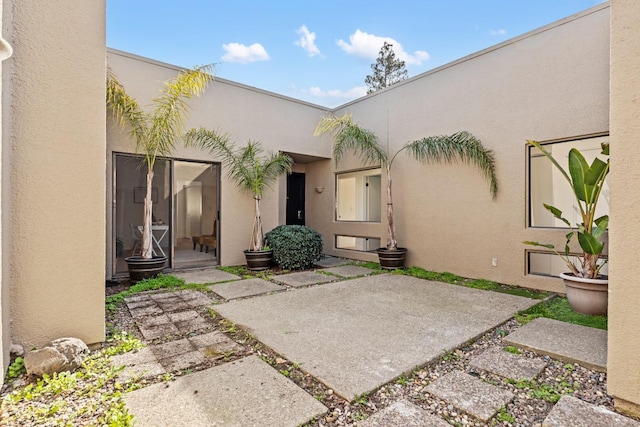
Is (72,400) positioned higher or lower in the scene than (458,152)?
lower

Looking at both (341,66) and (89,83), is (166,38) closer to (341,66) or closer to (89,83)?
(89,83)

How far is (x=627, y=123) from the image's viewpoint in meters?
1.85

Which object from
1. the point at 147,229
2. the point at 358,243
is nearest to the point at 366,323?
the point at 147,229

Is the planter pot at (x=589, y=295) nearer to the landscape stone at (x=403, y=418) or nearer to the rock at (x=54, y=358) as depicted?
the landscape stone at (x=403, y=418)

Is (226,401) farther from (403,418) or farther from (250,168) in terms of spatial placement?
(250,168)

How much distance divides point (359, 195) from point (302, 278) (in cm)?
322

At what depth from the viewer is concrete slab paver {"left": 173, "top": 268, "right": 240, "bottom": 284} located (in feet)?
18.0

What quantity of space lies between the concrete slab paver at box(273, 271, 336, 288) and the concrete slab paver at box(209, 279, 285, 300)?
0.90 ft

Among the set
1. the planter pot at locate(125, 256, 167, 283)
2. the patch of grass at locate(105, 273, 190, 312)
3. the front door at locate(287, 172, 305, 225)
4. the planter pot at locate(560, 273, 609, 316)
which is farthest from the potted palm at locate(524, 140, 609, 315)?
the front door at locate(287, 172, 305, 225)

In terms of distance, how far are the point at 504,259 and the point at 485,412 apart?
4.14 metres

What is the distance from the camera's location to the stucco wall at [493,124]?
14.9ft

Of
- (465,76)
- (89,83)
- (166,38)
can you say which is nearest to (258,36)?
(166,38)

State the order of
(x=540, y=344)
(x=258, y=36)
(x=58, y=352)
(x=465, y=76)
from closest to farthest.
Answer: (x=58, y=352), (x=540, y=344), (x=465, y=76), (x=258, y=36)

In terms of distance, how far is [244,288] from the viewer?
494 cm
